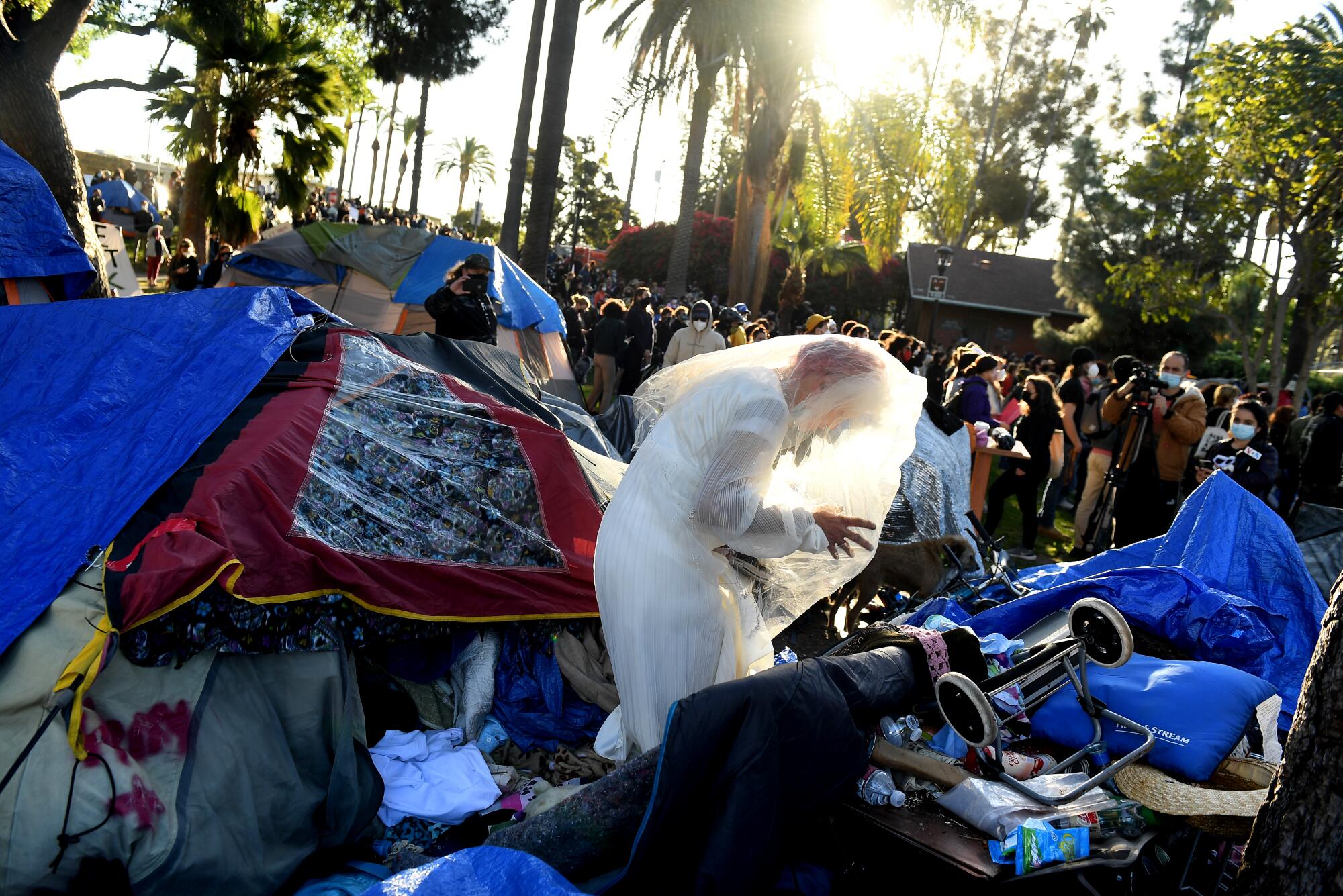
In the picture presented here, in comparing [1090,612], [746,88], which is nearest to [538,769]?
[1090,612]

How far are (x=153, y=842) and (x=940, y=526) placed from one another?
14.6 feet

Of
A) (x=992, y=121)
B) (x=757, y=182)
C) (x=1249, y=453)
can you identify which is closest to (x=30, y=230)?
(x=1249, y=453)

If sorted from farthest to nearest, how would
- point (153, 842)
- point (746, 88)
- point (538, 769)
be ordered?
point (746, 88), point (538, 769), point (153, 842)

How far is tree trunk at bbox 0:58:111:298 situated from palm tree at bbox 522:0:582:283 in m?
5.48

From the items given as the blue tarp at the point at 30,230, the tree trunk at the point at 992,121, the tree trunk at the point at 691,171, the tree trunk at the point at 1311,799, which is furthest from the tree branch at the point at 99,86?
the tree trunk at the point at 992,121

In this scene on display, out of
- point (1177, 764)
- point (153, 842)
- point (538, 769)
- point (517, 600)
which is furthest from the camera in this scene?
point (517, 600)

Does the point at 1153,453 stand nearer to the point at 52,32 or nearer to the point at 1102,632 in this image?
the point at 1102,632

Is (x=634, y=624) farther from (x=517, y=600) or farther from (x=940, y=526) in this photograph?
(x=940, y=526)

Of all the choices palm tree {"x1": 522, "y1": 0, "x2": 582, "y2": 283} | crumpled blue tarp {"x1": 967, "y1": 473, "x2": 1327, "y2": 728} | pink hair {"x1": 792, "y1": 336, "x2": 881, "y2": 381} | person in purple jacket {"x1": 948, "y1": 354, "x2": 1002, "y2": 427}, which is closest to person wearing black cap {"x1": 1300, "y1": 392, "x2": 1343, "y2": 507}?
person in purple jacket {"x1": 948, "y1": 354, "x2": 1002, "y2": 427}

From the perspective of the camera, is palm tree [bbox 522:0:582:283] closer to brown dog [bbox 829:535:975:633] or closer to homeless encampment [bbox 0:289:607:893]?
homeless encampment [bbox 0:289:607:893]

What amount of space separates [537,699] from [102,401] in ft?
7.71

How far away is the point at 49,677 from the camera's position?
9.23 feet

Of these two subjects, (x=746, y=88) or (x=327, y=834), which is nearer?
(x=327, y=834)

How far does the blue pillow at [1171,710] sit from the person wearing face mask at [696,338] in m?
6.26
